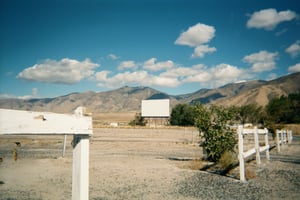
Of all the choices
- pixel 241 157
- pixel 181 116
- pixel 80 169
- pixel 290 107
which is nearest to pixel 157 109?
pixel 181 116

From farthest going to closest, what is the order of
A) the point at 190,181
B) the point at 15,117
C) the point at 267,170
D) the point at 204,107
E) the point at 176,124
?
the point at 176,124
the point at 204,107
the point at 267,170
the point at 190,181
the point at 15,117

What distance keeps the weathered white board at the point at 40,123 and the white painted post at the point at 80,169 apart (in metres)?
0.16

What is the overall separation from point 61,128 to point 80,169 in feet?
1.92

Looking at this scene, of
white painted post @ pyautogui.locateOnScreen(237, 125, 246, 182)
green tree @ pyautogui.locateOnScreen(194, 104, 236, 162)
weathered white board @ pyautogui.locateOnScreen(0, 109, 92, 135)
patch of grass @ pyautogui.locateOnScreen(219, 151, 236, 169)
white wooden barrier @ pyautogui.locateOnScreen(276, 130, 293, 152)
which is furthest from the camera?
white wooden barrier @ pyautogui.locateOnScreen(276, 130, 293, 152)

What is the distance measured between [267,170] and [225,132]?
228cm

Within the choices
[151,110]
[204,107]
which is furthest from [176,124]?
[204,107]

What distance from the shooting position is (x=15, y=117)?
2402 millimetres

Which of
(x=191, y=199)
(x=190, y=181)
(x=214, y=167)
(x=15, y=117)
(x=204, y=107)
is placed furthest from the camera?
(x=204, y=107)

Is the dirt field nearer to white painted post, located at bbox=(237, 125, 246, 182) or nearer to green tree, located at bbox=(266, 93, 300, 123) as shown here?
white painted post, located at bbox=(237, 125, 246, 182)

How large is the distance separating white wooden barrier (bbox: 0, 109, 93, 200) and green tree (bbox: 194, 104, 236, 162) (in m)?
9.45

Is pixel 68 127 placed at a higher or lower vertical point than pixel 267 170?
higher

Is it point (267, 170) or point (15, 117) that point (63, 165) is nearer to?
point (267, 170)

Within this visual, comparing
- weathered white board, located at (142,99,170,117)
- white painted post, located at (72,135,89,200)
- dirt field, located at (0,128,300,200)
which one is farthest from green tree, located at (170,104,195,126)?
white painted post, located at (72,135,89,200)

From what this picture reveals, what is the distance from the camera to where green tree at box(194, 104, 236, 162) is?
11672 millimetres
